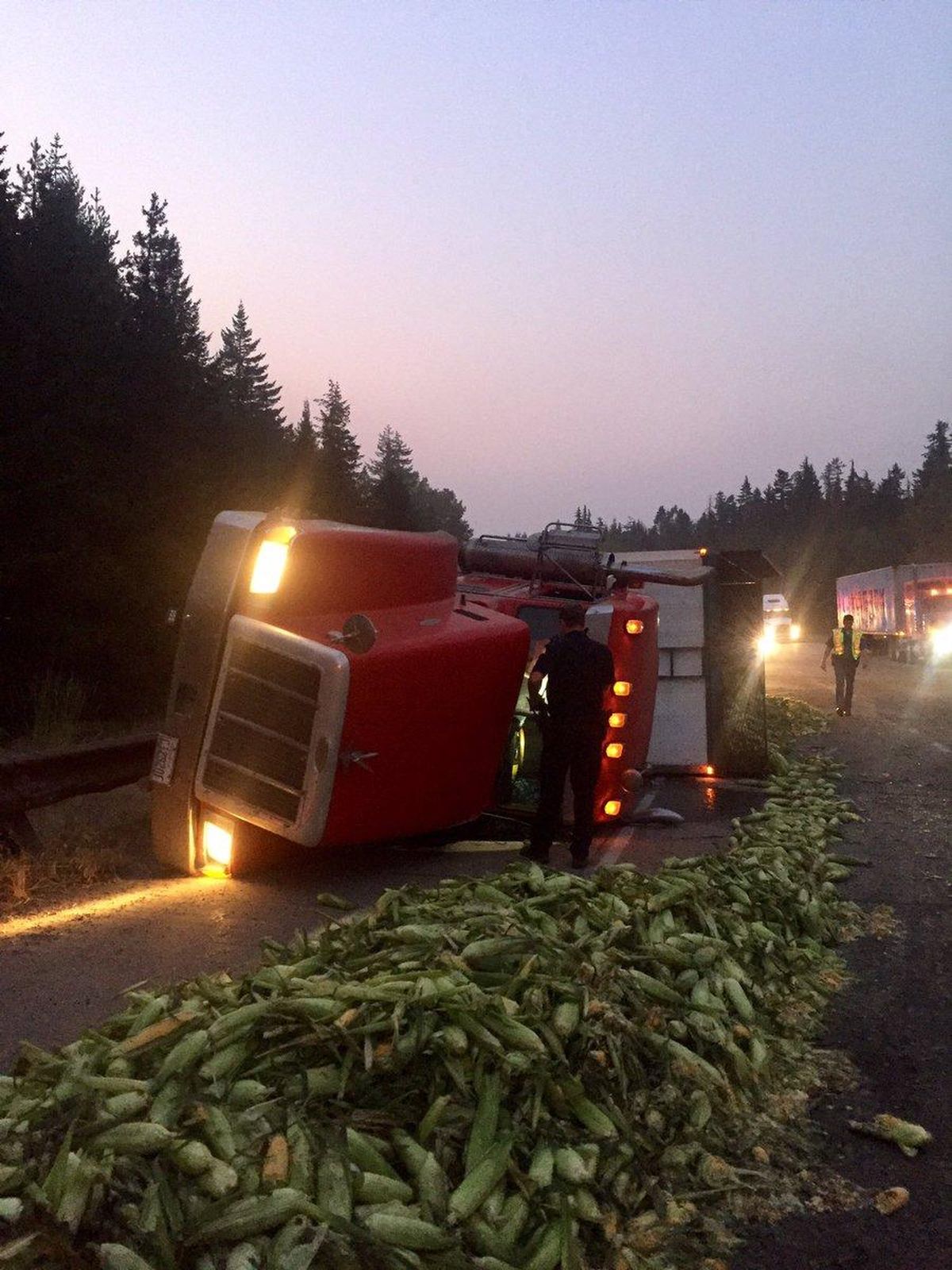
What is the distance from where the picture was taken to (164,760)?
7379mm

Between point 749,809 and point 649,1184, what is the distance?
7282 mm

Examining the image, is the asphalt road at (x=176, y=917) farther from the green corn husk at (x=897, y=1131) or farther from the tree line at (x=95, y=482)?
the tree line at (x=95, y=482)

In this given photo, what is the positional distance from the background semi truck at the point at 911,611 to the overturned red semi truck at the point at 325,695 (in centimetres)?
3581

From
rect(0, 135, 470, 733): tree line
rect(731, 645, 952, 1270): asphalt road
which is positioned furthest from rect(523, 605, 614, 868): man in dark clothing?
rect(0, 135, 470, 733): tree line

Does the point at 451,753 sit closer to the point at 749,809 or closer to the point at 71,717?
the point at 749,809

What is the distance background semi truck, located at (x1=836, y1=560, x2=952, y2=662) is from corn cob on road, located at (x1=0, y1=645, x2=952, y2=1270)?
3192cm

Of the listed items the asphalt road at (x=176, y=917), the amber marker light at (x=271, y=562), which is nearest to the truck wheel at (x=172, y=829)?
the asphalt road at (x=176, y=917)

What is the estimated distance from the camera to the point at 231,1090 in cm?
374

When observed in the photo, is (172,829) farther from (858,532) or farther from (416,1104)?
(858,532)

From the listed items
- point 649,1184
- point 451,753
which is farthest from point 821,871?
point 649,1184

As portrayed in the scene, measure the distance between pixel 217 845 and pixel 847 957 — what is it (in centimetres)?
409

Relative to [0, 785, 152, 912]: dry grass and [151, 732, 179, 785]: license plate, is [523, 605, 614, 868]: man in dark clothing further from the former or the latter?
[0, 785, 152, 912]: dry grass

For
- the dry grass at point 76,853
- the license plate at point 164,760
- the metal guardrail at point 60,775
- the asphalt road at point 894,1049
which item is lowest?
the asphalt road at point 894,1049

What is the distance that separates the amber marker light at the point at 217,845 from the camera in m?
7.36
